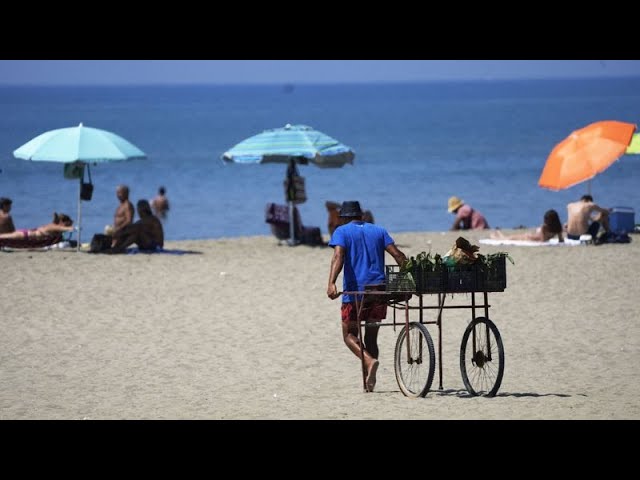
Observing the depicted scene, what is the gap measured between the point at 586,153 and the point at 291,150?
13.3 ft

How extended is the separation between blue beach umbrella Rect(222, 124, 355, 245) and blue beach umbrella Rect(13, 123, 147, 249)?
152 centimetres

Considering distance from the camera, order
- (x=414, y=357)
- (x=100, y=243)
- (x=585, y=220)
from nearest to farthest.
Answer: (x=414, y=357) < (x=100, y=243) < (x=585, y=220)

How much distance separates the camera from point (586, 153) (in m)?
17.1

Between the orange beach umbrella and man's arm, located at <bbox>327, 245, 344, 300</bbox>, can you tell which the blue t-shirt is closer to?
man's arm, located at <bbox>327, 245, 344, 300</bbox>

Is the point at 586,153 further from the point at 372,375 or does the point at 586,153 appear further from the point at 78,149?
the point at 372,375

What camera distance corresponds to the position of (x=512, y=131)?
77312 millimetres

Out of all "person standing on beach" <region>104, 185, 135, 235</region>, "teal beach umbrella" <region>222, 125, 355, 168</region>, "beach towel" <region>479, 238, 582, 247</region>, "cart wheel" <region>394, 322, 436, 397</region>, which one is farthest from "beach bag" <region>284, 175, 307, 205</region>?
"cart wheel" <region>394, 322, 436, 397</region>

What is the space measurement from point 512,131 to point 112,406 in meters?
70.0

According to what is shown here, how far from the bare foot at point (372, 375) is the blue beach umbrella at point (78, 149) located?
8.97m

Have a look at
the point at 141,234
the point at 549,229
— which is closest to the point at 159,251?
the point at 141,234

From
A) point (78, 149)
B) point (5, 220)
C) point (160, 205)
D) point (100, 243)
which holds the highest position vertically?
point (78, 149)

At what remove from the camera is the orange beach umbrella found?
661 inches
